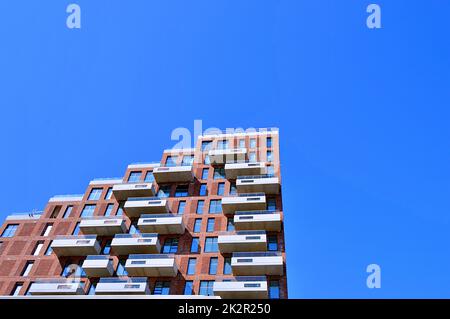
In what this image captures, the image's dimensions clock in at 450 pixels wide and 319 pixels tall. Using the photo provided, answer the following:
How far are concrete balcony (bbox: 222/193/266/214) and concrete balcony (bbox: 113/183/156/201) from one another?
9351mm

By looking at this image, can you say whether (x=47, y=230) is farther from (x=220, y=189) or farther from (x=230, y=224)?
(x=230, y=224)

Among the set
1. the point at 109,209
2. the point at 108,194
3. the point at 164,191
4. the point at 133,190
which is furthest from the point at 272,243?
the point at 108,194

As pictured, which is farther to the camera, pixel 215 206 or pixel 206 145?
pixel 206 145

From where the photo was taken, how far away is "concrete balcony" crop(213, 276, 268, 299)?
1266 inches

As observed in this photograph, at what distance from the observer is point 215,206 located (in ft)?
139

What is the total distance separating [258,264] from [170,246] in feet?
33.5

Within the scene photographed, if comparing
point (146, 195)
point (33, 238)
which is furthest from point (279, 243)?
point (33, 238)

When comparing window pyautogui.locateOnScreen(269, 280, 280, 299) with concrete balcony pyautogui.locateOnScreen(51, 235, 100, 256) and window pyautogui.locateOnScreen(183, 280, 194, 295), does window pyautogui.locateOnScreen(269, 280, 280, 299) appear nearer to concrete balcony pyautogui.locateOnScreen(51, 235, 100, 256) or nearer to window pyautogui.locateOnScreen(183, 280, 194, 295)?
window pyautogui.locateOnScreen(183, 280, 194, 295)

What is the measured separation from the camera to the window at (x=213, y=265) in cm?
3584

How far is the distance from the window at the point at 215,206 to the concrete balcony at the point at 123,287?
1097cm

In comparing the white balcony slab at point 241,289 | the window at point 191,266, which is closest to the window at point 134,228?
the window at point 191,266
